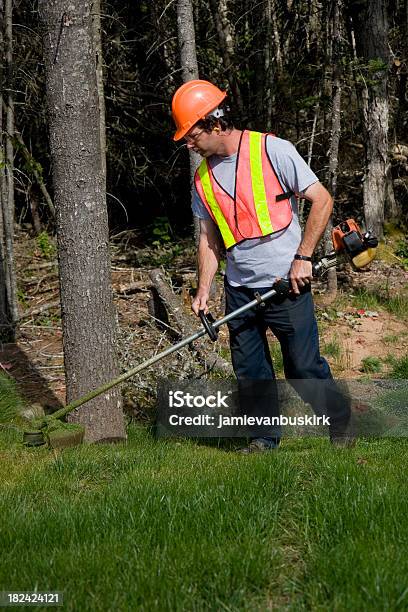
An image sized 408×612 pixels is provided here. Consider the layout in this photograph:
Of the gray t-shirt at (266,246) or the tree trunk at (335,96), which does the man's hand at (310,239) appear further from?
the tree trunk at (335,96)

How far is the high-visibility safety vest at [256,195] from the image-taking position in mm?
4820

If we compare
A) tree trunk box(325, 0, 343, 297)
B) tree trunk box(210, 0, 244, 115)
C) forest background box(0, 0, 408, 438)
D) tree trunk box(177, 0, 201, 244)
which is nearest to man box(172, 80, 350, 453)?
forest background box(0, 0, 408, 438)

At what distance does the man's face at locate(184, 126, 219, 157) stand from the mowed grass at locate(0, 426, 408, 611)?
6.32 feet

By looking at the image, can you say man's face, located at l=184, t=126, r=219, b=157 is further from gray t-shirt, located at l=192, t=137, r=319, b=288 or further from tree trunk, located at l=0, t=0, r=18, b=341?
tree trunk, located at l=0, t=0, r=18, b=341

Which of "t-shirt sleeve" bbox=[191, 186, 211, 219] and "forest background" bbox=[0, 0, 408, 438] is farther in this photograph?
"forest background" bbox=[0, 0, 408, 438]

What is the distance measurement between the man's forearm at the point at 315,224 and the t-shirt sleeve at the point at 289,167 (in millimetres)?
142

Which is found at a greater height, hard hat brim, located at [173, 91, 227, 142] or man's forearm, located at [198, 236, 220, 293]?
hard hat brim, located at [173, 91, 227, 142]

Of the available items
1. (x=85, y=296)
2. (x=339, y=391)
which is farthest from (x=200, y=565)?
(x=85, y=296)

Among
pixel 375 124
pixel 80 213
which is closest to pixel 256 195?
pixel 80 213

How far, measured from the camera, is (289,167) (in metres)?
4.73

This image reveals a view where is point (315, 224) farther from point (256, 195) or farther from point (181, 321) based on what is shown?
point (181, 321)

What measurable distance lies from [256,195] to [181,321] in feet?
13.0

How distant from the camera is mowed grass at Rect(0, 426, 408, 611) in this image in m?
2.90

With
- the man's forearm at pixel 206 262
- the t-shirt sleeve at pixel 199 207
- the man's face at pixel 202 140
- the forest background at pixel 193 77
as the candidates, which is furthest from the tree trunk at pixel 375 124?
the man's face at pixel 202 140
